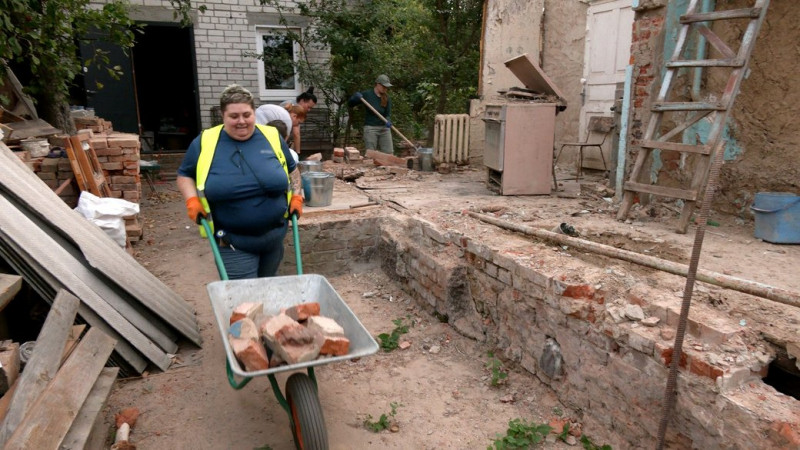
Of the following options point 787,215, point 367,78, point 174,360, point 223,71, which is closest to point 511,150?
point 787,215

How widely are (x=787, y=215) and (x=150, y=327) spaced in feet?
16.0

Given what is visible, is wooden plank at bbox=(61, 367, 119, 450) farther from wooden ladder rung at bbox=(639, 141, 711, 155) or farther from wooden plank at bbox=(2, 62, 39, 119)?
wooden plank at bbox=(2, 62, 39, 119)

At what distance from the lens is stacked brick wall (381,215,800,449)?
2506 mm

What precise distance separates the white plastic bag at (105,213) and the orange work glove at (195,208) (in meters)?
2.64

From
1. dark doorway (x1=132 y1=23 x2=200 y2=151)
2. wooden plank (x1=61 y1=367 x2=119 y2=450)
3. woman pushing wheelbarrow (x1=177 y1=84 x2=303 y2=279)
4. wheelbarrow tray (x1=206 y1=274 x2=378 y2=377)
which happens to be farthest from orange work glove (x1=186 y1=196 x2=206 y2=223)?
dark doorway (x1=132 y1=23 x2=200 y2=151)

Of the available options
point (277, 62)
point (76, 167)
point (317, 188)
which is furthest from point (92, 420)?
point (277, 62)

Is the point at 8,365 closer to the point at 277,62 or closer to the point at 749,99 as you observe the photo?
the point at 749,99

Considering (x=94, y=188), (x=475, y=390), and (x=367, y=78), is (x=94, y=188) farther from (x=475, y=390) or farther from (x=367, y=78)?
(x=367, y=78)

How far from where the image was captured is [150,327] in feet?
12.9

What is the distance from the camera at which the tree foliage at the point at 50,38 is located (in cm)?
587

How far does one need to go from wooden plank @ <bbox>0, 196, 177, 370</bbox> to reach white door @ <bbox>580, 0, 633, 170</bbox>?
6556mm

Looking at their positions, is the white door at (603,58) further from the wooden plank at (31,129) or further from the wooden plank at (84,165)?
the wooden plank at (31,129)

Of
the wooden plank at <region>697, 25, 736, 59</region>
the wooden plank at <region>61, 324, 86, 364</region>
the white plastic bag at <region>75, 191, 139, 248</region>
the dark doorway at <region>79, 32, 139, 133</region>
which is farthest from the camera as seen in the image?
the dark doorway at <region>79, 32, 139, 133</region>

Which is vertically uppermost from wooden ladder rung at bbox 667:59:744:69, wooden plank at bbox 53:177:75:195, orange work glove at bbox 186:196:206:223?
wooden ladder rung at bbox 667:59:744:69
